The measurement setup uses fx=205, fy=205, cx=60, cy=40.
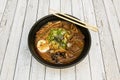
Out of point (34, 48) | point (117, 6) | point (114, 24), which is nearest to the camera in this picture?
point (34, 48)

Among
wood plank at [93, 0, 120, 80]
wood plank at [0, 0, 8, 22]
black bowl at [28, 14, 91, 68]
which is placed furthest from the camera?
wood plank at [0, 0, 8, 22]

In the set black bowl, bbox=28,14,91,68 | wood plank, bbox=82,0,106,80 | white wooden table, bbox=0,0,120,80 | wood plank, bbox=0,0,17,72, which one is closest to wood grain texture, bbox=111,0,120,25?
white wooden table, bbox=0,0,120,80

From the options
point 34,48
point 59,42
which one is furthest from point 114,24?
point 34,48

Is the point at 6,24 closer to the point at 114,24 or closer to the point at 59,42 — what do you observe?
the point at 59,42

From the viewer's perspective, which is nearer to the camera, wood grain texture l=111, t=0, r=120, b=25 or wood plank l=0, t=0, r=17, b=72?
wood plank l=0, t=0, r=17, b=72

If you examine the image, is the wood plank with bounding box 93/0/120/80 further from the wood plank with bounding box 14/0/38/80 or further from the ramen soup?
the wood plank with bounding box 14/0/38/80

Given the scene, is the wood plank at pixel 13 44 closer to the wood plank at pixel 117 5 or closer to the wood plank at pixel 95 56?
the wood plank at pixel 95 56
